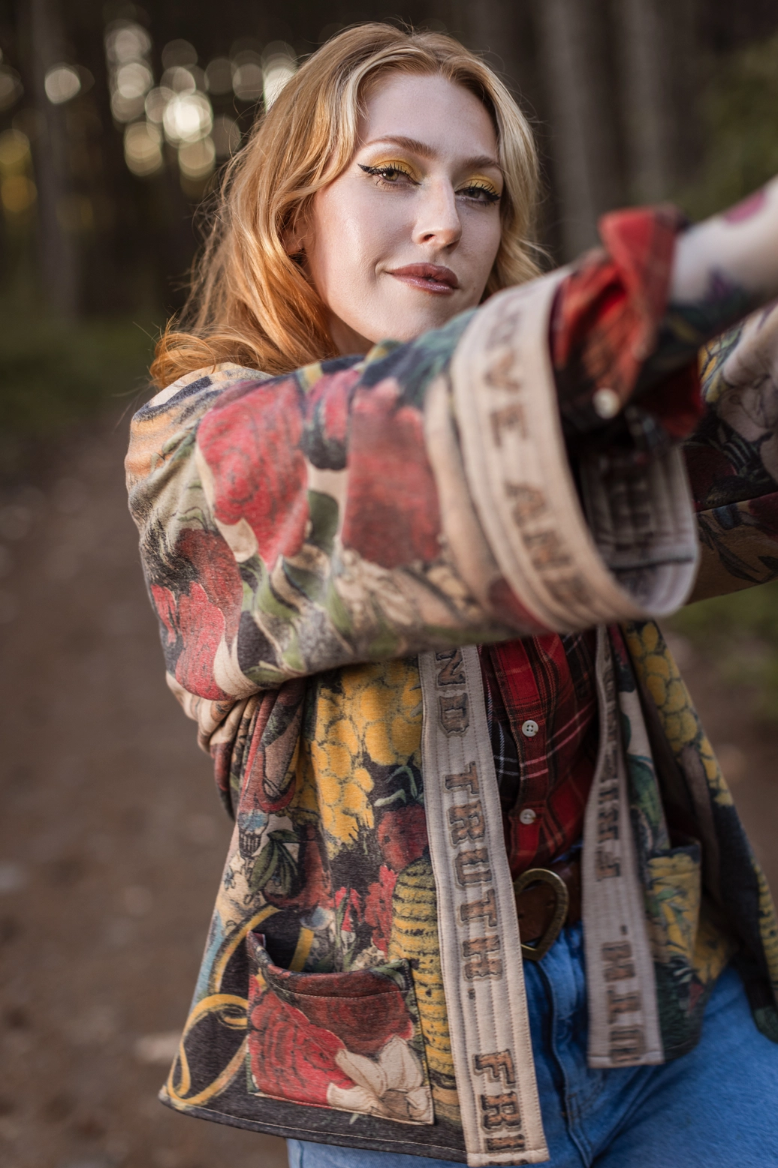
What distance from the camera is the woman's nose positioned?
1332 millimetres

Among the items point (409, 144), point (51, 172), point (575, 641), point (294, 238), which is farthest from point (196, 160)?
point (575, 641)

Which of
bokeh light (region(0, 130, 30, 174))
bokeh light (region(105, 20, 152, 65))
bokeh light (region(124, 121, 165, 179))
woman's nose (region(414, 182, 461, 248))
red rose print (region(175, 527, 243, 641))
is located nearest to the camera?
red rose print (region(175, 527, 243, 641))

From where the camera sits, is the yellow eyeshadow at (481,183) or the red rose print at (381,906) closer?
the red rose print at (381,906)

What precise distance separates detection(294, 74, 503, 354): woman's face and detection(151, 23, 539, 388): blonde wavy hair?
38 mm

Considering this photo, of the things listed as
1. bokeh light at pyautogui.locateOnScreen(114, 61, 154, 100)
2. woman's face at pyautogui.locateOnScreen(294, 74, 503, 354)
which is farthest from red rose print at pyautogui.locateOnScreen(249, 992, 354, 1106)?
bokeh light at pyautogui.locateOnScreen(114, 61, 154, 100)

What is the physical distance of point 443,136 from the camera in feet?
4.52

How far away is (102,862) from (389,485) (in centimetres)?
323

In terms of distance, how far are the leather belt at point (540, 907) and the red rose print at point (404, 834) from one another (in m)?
0.22

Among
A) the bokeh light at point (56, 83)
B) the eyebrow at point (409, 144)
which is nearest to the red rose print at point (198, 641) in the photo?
the eyebrow at point (409, 144)

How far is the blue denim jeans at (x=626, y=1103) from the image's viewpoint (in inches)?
51.2

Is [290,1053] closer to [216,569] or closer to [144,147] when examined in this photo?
[216,569]

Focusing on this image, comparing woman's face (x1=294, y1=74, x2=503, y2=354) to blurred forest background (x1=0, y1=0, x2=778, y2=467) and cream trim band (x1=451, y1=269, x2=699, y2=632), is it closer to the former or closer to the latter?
blurred forest background (x1=0, y1=0, x2=778, y2=467)

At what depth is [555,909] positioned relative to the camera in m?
A: 1.37

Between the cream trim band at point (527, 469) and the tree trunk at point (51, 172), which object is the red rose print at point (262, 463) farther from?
the tree trunk at point (51, 172)
